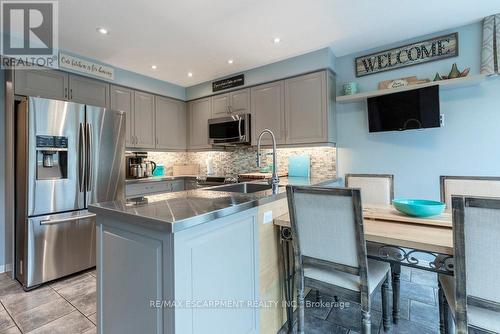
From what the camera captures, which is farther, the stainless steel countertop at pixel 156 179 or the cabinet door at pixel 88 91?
the stainless steel countertop at pixel 156 179

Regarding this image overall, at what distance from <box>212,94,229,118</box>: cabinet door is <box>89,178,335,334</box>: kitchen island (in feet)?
8.78

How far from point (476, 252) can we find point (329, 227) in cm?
61

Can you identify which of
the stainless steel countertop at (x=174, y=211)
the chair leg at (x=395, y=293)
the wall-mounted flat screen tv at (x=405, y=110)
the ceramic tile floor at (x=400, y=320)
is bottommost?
the ceramic tile floor at (x=400, y=320)

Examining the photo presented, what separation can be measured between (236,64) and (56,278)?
11.0 feet

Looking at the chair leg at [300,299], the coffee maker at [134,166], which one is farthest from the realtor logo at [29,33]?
the chair leg at [300,299]

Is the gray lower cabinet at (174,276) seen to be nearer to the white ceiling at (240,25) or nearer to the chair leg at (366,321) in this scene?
the chair leg at (366,321)

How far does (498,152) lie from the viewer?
2.41 metres

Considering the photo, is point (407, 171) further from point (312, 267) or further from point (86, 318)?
point (86, 318)

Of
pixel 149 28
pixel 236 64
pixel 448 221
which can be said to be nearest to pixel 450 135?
pixel 448 221

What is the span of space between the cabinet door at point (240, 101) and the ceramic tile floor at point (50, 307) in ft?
9.37

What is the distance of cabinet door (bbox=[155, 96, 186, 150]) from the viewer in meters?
4.11

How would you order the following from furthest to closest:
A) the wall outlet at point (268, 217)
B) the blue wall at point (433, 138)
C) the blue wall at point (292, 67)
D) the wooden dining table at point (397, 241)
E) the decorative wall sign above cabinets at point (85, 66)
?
the blue wall at point (292, 67), the decorative wall sign above cabinets at point (85, 66), the blue wall at point (433, 138), the wall outlet at point (268, 217), the wooden dining table at point (397, 241)

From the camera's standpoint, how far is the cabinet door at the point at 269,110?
3.41 meters

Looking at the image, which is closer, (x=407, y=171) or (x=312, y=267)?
(x=312, y=267)
